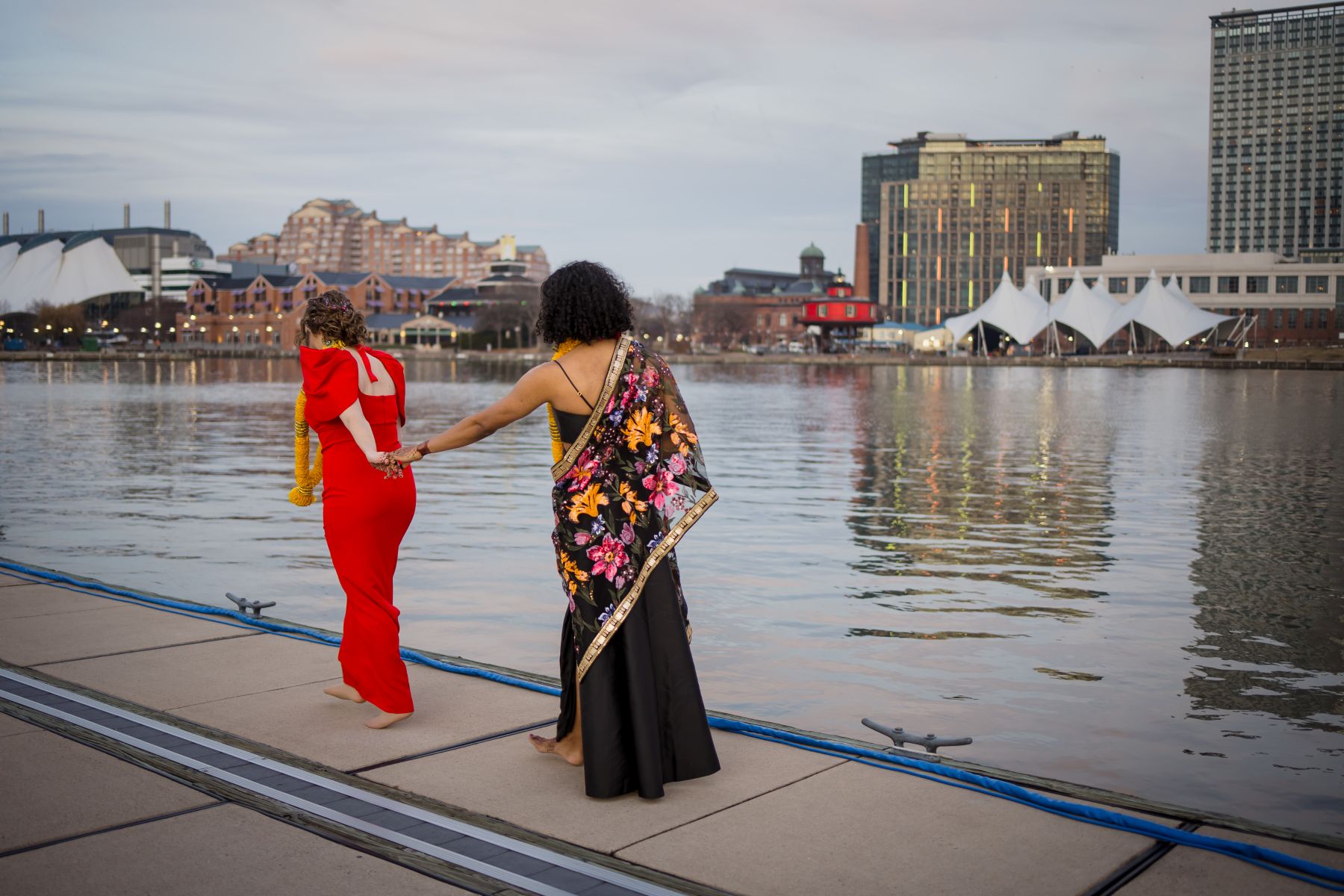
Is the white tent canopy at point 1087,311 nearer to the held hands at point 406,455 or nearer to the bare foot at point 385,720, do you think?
the held hands at point 406,455

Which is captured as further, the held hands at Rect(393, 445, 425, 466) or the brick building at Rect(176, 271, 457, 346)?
the brick building at Rect(176, 271, 457, 346)

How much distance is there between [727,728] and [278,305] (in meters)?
177

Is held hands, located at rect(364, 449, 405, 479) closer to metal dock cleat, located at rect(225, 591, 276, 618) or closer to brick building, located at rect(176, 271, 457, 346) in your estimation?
metal dock cleat, located at rect(225, 591, 276, 618)

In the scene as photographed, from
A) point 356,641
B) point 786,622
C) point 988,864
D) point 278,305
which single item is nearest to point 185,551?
point 786,622

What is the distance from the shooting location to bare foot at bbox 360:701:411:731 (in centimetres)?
538

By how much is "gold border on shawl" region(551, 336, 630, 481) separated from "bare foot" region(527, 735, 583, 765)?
1090 mm

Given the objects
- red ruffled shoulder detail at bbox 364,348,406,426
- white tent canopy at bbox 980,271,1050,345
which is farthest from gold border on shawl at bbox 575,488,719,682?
white tent canopy at bbox 980,271,1050,345

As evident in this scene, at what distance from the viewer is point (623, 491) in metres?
4.77

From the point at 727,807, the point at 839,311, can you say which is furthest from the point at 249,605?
the point at 839,311

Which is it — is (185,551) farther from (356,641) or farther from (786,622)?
(356,641)

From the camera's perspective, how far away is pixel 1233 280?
463 ft

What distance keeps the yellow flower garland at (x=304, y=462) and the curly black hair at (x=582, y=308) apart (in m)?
1.36

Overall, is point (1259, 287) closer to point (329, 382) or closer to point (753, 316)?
point (753, 316)

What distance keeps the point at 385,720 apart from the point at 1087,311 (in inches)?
5246
